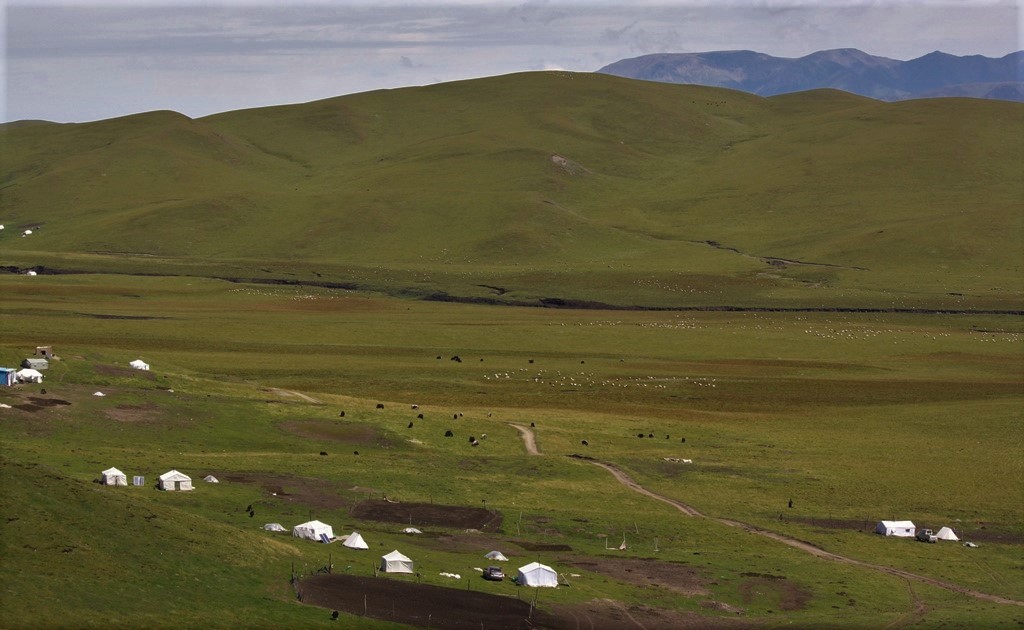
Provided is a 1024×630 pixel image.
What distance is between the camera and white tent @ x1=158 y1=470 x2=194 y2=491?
205 feet

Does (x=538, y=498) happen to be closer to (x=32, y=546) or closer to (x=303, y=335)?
(x=32, y=546)

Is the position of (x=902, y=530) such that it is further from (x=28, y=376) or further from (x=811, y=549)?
(x=28, y=376)

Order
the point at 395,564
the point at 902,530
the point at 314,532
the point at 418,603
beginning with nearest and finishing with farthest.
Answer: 1. the point at 418,603
2. the point at 395,564
3. the point at 314,532
4. the point at 902,530

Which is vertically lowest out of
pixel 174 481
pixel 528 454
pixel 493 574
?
pixel 493 574

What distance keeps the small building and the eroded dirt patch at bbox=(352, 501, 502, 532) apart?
90.9 ft

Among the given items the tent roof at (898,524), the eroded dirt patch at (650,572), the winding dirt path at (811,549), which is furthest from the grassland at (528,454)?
the tent roof at (898,524)

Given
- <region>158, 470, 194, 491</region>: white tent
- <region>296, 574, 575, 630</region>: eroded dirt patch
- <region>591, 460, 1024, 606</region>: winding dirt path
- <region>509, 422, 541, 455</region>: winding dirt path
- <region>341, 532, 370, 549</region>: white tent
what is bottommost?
<region>296, 574, 575, 630</region>: eroded dirt patch

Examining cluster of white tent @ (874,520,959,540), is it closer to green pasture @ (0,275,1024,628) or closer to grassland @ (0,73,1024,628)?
green pasture @ (0,275,1024,628)

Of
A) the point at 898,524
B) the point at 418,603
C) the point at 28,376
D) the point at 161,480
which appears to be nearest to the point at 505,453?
the point at 898,524

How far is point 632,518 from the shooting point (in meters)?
68.1

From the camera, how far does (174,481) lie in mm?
62938

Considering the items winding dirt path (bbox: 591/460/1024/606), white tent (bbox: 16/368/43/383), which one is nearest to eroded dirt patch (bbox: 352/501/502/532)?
winding dirt path (bbox: 591/460/1024/606)

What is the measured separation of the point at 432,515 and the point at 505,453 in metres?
16.5

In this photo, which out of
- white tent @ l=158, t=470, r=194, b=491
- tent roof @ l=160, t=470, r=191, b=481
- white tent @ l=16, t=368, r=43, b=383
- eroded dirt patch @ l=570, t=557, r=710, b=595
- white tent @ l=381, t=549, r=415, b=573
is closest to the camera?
white tent @ l=381, t=549, r=415, b=573
